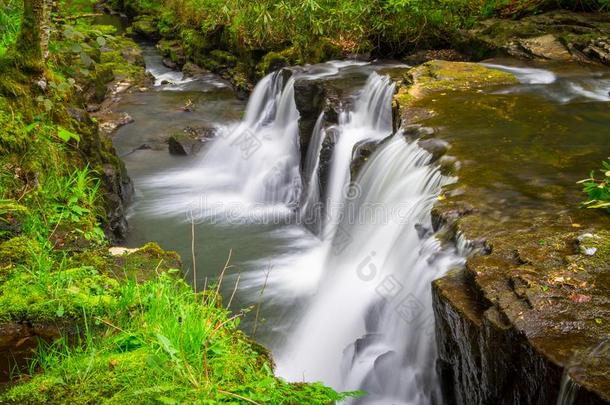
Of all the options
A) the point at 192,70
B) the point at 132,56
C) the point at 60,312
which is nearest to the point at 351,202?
the point at 60,312

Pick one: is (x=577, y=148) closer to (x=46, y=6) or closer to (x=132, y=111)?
(x=46, y=6)

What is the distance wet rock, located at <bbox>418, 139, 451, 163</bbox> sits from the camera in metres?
6.32

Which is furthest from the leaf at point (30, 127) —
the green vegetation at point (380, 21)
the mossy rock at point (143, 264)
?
the green vegetation at point (380, 21)

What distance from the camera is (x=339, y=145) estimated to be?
29.2 ft

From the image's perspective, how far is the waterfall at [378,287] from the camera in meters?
4.82

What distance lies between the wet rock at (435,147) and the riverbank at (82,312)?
3120 mm

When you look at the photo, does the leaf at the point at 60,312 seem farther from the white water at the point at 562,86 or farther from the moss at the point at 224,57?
the moss at the point at 224,57

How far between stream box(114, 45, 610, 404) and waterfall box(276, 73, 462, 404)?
0.02m

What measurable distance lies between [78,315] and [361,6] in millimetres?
9895

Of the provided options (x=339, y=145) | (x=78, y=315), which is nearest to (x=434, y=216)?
(x=78, y=315)

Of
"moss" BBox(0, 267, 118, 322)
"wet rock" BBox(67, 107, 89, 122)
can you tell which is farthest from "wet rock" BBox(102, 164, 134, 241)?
"moss" BBox(0, 267, 118, 322)

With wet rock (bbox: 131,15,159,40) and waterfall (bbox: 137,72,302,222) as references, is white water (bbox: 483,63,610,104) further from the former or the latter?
wet rock (bbox: 131,15,159,40)

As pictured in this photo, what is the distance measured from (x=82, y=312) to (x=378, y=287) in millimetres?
3458

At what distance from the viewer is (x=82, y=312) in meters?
3.09
